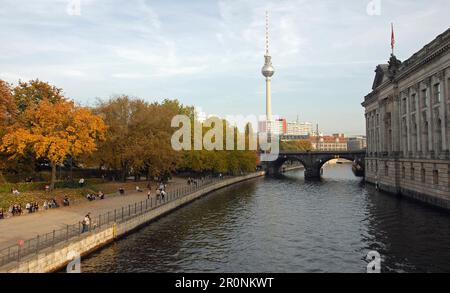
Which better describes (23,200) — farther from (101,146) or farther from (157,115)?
(157,115)

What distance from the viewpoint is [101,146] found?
63.9m

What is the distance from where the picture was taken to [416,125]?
63781mm

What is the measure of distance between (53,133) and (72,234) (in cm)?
2321

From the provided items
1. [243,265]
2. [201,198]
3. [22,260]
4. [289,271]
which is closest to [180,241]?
[243,265]

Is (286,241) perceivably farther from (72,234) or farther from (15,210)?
(15,210)

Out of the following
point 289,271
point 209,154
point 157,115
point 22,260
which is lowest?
point 289,271

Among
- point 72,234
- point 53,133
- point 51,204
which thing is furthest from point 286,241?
point 53,133

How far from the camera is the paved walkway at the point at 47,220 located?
30672 millimetres

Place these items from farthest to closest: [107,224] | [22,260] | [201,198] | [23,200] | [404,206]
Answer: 1. [201,198]
2. [404,206]
3. [23,200]
4. [107,224]
5. [22,260]

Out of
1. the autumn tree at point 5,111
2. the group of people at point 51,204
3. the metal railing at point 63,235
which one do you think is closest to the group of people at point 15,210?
the group of people at point 51,204

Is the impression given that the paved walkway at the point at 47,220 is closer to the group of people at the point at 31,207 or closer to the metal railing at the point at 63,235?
the group of people at the point at 31,207

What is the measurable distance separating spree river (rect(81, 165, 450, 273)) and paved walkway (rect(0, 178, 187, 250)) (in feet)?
16.9

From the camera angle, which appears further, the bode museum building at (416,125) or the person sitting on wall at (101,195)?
the person sitting on wall at (101,195)

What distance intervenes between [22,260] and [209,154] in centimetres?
6734
